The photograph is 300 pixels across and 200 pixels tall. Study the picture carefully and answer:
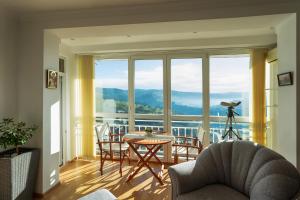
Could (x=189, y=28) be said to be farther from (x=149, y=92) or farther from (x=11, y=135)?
(x=11, y=135)

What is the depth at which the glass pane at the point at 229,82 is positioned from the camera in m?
4.49

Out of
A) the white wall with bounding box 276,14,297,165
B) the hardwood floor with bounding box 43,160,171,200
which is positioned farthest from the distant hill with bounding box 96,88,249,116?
the white wall with bounding box 276,14,297,165

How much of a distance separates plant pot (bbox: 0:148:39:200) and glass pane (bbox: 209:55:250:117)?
11.0ft

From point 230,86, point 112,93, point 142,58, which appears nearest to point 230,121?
point 230,86

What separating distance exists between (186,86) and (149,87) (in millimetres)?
796

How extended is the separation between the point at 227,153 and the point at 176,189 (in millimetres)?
690

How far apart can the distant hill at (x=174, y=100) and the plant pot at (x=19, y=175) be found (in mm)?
2257

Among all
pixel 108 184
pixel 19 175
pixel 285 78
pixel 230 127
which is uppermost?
pixel 285 78

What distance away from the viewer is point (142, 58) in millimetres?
4879

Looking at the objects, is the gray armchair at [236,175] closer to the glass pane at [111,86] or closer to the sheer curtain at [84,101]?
the glass pane at [111,86]

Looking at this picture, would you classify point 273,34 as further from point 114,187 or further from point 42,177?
point 42,177

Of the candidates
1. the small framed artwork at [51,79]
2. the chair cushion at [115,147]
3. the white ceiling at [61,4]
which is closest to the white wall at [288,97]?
the white ceiling at [61,4]

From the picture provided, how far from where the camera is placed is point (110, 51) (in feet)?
15.7

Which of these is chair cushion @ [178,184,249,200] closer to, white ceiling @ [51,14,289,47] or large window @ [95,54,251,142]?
white ceiling @ [51,14,289,47]
